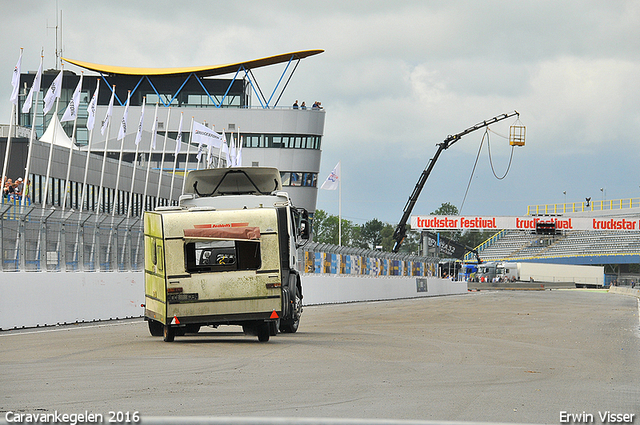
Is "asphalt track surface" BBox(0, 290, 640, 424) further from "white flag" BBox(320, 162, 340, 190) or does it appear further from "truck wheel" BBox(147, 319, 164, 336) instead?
"white flag" BBox(320, 162, 340, 190)

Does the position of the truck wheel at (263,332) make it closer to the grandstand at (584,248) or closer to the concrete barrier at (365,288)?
the concrete barrier at (365,288)

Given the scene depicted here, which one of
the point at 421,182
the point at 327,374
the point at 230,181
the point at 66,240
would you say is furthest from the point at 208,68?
the point at 327,374

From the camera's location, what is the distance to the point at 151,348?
14391mm

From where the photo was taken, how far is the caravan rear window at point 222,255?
1548 cm

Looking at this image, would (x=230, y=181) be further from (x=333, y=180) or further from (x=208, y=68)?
(x=208, y=68)

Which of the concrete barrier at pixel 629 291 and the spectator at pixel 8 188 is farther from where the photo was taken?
the concrete barrier at pixel 629 291

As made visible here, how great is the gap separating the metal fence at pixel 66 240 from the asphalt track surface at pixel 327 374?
202 centimetres

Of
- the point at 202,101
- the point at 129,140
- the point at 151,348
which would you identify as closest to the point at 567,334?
the point at 151,348

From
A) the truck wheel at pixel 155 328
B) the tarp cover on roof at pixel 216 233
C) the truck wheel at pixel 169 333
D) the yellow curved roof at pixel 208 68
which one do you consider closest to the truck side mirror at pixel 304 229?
the tarp cover on roof at pixel 216 233

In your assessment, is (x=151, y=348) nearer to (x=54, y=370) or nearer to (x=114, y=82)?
(x=54, y=370)

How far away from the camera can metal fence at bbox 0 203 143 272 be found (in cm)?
1934

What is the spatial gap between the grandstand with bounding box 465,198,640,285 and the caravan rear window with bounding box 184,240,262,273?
3205 inches

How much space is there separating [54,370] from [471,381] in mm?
5122

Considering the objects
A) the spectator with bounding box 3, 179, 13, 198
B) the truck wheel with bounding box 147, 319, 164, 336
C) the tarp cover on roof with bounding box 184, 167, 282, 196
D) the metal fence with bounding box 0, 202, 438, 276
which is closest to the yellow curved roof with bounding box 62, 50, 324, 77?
the spectator with bounding box 3, 179, 13, 198
